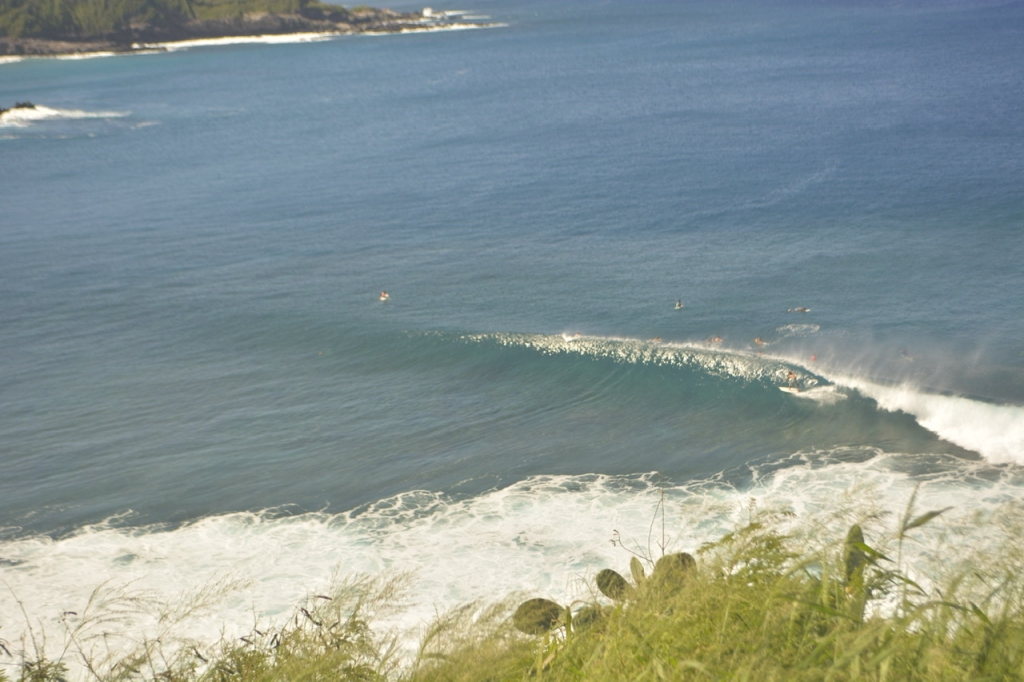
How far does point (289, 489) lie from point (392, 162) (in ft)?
116

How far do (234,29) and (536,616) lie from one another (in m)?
138

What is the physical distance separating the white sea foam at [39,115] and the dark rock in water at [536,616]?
2841 inches

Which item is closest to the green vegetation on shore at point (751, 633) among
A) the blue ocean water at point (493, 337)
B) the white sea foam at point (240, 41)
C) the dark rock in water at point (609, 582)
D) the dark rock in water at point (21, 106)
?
the blue ocean water at point (493, 337)

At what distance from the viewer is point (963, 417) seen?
2320cm

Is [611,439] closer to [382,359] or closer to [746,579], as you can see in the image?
[382,359]

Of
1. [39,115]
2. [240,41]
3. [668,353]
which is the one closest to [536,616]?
[668,353]

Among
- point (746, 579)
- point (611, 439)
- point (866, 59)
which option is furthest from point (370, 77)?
point (746, 579)

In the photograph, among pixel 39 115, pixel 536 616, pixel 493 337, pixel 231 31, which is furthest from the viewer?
pixel 231 31

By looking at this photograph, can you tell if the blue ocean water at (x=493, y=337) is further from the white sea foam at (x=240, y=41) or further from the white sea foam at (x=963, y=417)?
the white sea foam at (x=240, y=41)

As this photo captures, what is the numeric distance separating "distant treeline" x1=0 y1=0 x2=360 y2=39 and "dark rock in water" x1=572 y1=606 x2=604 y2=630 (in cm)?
13605

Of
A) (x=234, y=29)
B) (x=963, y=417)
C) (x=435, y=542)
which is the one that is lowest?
(x=435, y=542)

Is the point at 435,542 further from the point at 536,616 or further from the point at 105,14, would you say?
the point at 105,14

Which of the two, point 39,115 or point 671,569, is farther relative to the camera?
point 39,115

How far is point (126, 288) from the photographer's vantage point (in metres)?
35.6
